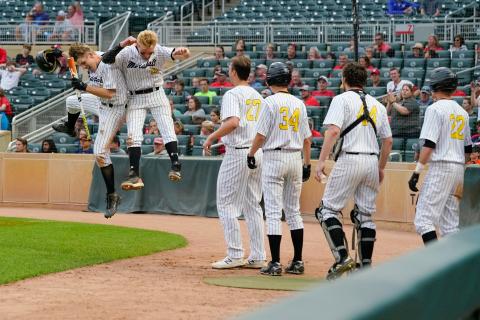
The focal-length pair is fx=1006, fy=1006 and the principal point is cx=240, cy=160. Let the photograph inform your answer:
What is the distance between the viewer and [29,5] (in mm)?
31609

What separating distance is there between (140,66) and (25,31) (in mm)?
18719

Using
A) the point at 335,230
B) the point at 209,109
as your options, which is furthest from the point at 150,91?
the point at 209,109

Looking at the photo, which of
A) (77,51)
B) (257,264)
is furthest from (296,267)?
(77,51)

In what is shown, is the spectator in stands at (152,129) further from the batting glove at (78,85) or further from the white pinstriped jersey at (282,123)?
the white pinstriped jersey at (282,123)

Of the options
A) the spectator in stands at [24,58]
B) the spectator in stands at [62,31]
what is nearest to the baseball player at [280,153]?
the spectator in stands at [24,58]

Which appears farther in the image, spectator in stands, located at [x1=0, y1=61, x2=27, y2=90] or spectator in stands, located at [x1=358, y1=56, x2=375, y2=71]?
spectator in stands, located at [x1=0, y1=61, x2=27, y2=90]

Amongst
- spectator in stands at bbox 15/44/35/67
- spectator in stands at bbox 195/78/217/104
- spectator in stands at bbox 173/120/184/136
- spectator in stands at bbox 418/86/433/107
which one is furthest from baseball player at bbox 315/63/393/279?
spectator in stands at bbox 15/44/35/67

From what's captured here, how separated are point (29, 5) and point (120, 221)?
17089 mm

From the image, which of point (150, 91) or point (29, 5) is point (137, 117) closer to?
point (150, 91)

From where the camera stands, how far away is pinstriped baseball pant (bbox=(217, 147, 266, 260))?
10289mm

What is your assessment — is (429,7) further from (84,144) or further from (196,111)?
(84,144)

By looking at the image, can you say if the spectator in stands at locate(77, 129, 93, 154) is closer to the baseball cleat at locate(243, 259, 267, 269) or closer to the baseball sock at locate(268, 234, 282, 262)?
the baseball cleat at locate(243, 259, 267, 269)

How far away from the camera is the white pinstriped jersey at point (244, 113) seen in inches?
400

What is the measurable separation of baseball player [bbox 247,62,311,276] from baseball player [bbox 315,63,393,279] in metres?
0.87
